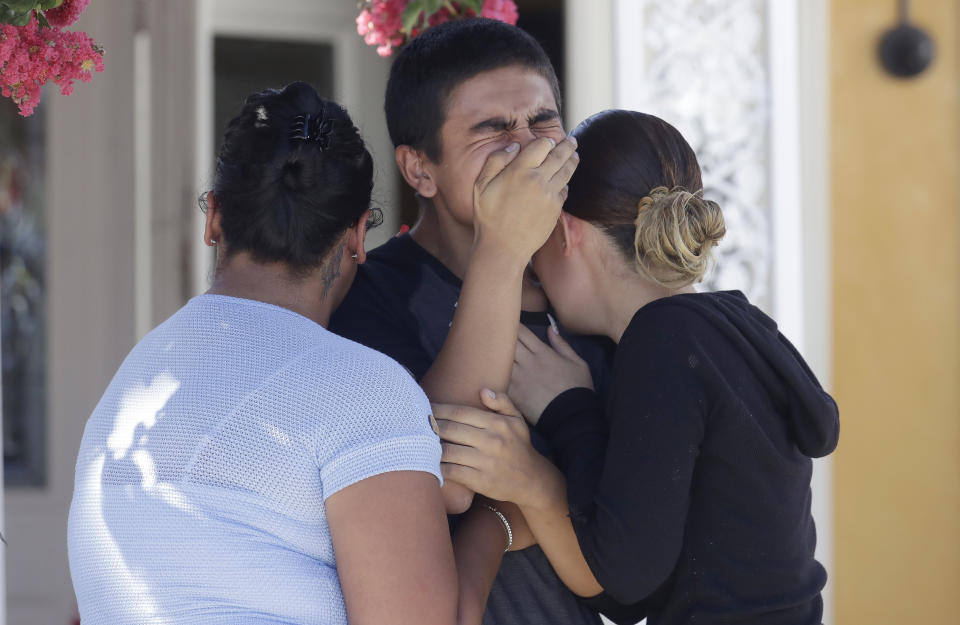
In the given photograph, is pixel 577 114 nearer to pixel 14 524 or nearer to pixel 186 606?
pixel 186 606

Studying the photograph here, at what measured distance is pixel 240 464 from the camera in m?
1.16

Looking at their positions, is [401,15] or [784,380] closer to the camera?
[784,380]

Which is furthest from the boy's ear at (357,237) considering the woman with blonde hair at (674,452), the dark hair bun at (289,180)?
the woman with blonde hair at (674,452)

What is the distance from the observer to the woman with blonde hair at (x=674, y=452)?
1436mm

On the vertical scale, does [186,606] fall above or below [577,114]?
below

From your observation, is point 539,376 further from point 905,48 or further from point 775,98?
point 905,48

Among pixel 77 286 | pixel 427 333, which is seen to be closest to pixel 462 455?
pixel 427 333

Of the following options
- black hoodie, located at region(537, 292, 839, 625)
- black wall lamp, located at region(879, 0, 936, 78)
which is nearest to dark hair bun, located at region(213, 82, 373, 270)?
black hoodie, located at region(537, 292, 839, 625)

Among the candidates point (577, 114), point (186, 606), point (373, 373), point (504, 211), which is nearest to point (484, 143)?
point (504, 211)

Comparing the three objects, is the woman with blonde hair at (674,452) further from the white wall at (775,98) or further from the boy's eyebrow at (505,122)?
the white wall at (775,98)

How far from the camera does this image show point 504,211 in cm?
152

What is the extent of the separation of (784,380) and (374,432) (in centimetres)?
66

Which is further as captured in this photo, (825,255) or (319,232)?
(825,255)

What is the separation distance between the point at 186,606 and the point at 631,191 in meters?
0.91
